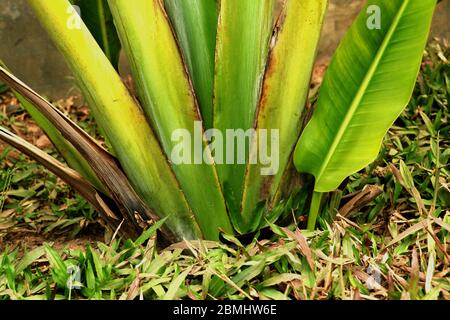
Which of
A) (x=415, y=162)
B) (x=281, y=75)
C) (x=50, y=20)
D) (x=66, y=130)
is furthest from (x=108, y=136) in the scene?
(x=415, y=162)

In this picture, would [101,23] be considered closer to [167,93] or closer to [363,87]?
[167,93]

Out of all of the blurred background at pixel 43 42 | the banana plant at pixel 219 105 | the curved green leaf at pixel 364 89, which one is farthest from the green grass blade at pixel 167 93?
the blurred background at pixel 43 42

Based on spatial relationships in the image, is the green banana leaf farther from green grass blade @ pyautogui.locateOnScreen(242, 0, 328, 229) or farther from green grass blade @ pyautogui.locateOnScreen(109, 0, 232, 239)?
green grass blade @ pyautogui.locateOnScreen(242, 0, 328, 229)

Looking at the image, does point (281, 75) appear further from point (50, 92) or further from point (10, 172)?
point (50, 92)

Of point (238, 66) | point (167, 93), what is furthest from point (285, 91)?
point (167, 93)

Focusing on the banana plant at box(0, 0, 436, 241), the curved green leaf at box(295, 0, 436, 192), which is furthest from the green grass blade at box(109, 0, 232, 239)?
the curved green leaf at box(295, 0, 436, 192)
